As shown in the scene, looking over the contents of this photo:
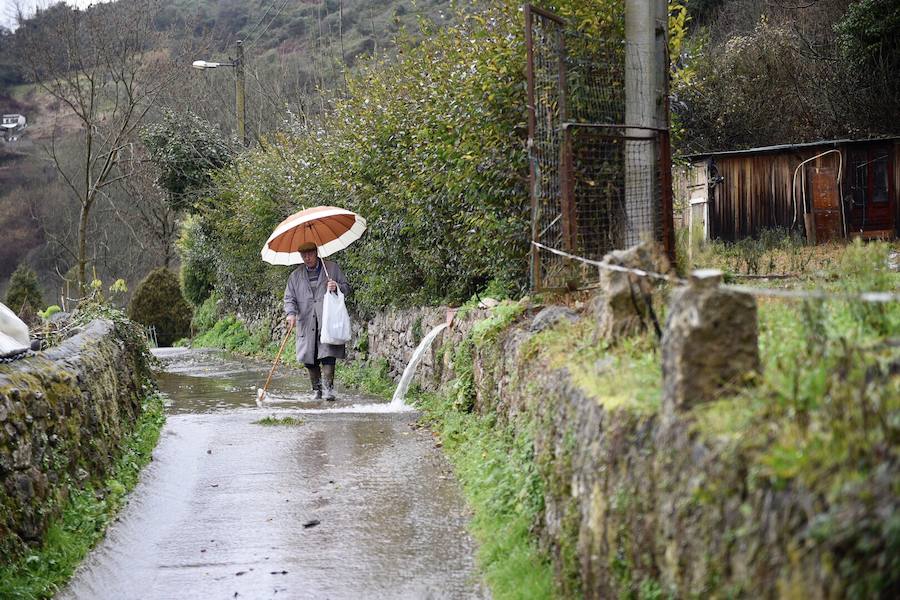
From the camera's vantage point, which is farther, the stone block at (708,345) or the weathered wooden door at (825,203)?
the weathered wooden door at (825,203)

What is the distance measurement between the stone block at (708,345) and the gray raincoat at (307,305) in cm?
908

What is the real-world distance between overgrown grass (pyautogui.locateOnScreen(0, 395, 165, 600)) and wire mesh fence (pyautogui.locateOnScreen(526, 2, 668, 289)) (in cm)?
378

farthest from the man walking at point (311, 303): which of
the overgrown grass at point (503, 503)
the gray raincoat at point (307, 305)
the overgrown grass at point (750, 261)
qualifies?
the overgrown grass at point (750, 261)

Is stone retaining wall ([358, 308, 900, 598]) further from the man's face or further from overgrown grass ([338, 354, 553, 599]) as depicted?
the man's face

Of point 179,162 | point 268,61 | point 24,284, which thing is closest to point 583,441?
point 179,162

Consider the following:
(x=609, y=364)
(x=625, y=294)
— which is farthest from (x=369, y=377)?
(x=609, y=364)

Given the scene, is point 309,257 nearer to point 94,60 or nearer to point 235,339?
point 94,60

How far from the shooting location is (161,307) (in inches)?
1270

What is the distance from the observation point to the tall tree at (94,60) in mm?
21203

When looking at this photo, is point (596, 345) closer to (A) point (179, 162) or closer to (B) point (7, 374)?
(B) point (7, 374)

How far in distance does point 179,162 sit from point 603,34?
20.1 meters

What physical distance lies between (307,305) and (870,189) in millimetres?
17490

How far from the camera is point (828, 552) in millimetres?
2348

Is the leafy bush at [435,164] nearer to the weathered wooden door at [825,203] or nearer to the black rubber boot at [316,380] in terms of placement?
the black rubber boot at [316,380]
